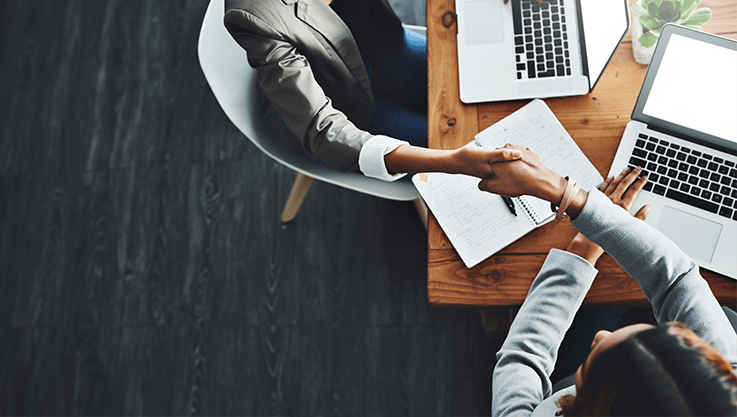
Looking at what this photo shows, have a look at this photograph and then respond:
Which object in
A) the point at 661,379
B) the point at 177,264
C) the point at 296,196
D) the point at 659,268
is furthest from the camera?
the point at 177,264

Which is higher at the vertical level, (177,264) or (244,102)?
(244,102)

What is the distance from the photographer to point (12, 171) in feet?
6.16

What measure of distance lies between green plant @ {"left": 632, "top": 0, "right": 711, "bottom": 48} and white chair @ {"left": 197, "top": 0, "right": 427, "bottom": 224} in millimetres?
599

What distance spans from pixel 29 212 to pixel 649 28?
220 centimetres

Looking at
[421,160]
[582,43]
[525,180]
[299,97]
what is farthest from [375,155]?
[582,43]

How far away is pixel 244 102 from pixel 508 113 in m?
0.60

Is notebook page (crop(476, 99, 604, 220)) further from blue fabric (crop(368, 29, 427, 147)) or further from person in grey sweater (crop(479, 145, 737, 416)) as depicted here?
blue fabric (crop(368, 29, 427, 147))

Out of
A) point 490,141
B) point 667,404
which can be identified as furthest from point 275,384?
point 667,404

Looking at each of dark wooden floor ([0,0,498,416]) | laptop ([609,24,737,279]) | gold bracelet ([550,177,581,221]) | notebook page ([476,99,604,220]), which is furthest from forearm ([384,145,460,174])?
dark wooden floor ([0,0,498,416])

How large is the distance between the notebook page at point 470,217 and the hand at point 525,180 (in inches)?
2.1

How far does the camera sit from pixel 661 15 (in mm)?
876

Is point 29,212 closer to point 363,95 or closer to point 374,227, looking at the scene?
point 374,227

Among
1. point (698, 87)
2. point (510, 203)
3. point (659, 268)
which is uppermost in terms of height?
point (698, 87)

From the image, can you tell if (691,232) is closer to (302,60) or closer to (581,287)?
(581,287)
